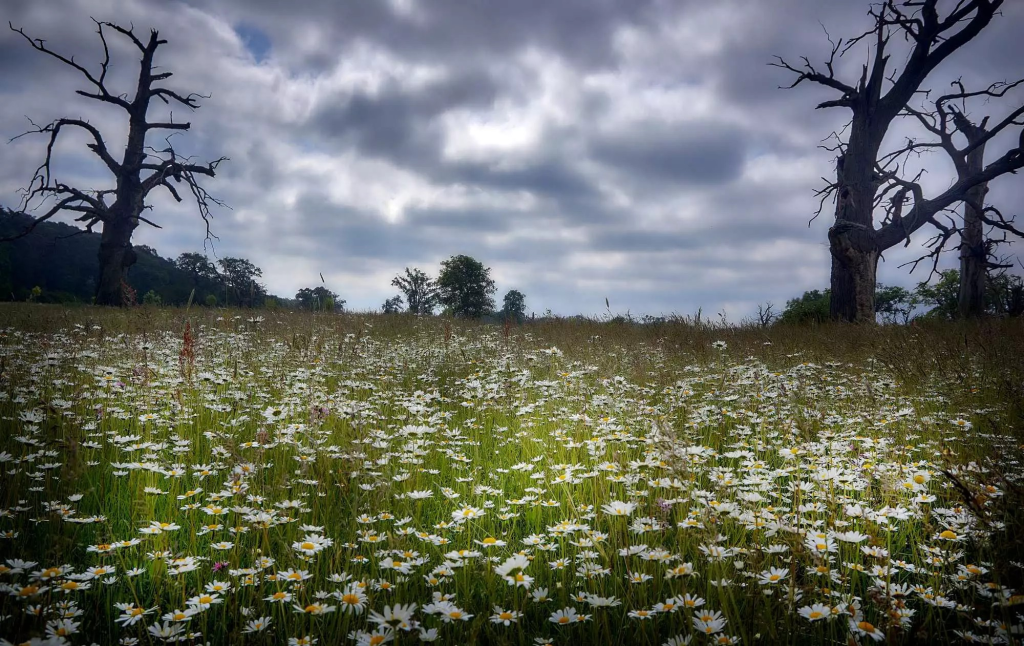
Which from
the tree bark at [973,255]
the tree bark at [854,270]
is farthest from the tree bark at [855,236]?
the tree bark at [973,255]

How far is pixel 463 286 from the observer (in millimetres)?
53000

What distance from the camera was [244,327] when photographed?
489 inches

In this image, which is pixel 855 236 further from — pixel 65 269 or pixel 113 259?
pixel 65 269

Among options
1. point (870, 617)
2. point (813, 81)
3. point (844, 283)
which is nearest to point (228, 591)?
point (870, 617)

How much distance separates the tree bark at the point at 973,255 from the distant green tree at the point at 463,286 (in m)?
36.7

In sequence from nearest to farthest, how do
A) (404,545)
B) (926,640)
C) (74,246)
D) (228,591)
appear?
(926,640), (228,591), (404,545), (74,246)

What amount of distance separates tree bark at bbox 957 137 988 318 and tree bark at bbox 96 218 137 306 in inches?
1304

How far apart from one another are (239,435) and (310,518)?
179 centimetres

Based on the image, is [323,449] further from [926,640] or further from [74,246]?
[74,246]

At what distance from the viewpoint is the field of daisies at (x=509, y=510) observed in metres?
2.28

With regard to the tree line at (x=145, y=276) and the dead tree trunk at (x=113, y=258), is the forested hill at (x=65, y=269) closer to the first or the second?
the tree line at (x=145, y=276)

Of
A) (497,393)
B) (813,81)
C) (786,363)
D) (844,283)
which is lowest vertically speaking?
(497,393)

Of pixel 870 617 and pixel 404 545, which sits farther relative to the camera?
pixel 404 545

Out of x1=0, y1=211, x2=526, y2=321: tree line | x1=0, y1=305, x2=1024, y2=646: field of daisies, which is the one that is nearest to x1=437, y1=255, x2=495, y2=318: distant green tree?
x1=0, y1=211, x2=526, y2=321: tree line
